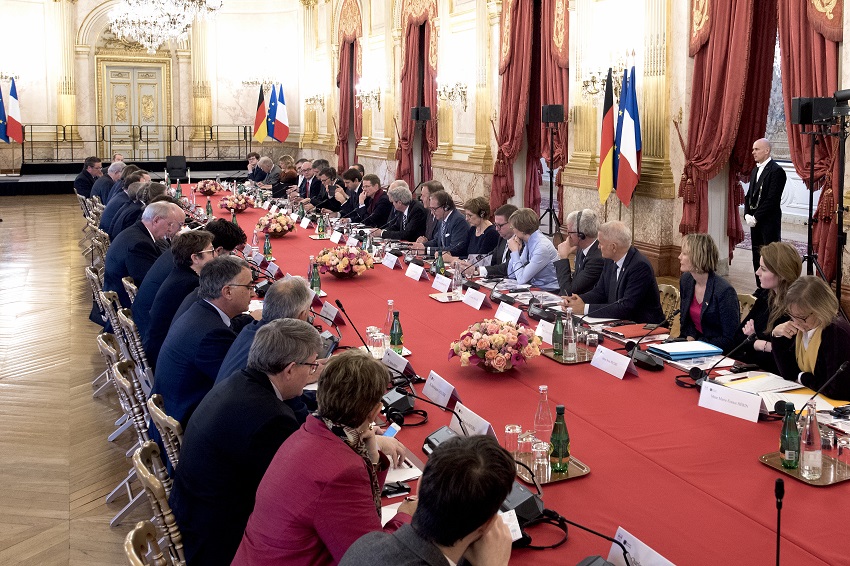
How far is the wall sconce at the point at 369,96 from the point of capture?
16.3 m

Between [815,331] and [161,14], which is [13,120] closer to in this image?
[161,14]

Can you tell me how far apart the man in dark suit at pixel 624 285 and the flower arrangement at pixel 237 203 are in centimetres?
582

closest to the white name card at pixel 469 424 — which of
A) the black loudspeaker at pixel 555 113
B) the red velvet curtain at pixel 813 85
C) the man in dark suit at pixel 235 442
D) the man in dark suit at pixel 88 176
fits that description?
the man in dark suit at pixel 235 442

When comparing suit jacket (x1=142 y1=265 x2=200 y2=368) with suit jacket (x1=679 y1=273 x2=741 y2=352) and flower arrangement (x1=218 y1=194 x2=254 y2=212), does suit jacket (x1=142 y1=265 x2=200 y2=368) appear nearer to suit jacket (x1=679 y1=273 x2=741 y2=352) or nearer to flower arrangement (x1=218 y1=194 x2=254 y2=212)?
suit jacket (x1=679 y1=273 x2=741 y2=352)

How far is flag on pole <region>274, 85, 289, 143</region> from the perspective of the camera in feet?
59.7

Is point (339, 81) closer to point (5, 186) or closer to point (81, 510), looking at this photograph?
point (5, 186)

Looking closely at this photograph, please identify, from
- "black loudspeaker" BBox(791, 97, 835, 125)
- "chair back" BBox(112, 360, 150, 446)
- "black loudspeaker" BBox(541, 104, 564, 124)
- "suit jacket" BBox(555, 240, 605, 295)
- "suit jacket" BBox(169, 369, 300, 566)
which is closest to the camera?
"suit jacket" BBox(169, 369, 300, 566)

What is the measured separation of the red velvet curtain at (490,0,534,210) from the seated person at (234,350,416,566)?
9.39m

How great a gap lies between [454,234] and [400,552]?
233 inches

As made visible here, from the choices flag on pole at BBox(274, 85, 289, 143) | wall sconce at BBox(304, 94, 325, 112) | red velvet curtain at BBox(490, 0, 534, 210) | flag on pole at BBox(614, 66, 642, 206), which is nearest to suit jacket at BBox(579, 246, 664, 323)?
flag on pole at BBox(614, 66, 642, 206)

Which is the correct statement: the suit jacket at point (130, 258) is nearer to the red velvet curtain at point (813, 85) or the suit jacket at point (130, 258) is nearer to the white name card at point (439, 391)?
the white name card at point (439, 391)

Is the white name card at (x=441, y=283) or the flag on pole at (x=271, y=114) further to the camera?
the flag on pole at (x=271, y=114)

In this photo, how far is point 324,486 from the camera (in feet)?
6.83

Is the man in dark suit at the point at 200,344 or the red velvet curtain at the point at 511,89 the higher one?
the red velvet curtain at the point at 511,89
